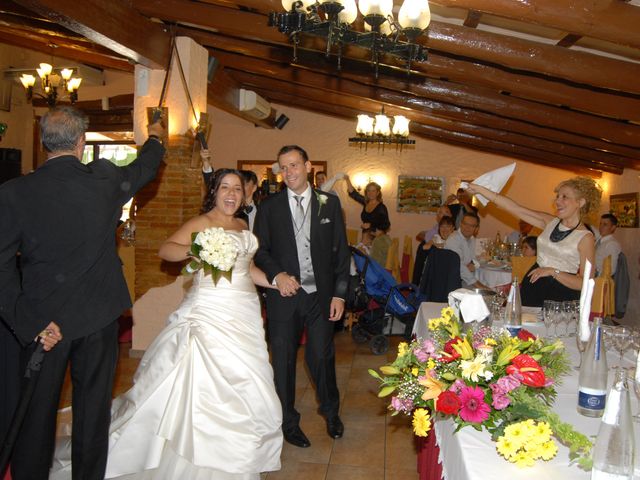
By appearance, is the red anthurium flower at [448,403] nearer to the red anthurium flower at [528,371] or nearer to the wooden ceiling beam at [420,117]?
the red anthurium flower at [528,371]

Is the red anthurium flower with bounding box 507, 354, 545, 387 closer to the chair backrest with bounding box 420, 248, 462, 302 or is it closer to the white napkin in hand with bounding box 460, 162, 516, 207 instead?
the white napkin in hand with bounding box 460, 162, 516, 207

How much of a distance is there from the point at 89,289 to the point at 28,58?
433 inches

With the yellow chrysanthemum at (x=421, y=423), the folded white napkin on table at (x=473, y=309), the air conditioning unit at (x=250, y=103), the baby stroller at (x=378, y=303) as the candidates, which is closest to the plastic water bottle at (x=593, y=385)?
the folded white napkin on table at (x=473, y=309)

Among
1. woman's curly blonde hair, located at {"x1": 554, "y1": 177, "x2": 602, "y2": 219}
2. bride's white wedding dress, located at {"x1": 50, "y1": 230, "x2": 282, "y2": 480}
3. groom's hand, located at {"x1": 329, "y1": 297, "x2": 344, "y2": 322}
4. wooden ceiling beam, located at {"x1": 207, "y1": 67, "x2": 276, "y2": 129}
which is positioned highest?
wooden ceiling beam, located at {"x1": 207, "y1": 67, "x2": 276, "y2": 129}

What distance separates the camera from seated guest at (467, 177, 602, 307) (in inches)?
134

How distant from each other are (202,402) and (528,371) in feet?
6.06

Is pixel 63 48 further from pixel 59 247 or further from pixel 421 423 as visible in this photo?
pixel 421 423

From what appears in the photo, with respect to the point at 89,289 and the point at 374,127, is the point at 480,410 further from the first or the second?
the point at 374,127

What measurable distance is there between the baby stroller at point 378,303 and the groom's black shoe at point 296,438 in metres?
2.39

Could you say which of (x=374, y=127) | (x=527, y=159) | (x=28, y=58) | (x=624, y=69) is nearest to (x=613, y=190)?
(x=527, y=159)

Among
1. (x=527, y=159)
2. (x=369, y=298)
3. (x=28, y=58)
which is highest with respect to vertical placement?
(x=28, y=58)

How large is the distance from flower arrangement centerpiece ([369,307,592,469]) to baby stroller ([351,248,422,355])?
4282 mm

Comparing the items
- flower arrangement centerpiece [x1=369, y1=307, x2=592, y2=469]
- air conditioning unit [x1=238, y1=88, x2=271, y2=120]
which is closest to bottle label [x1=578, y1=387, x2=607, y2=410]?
flower arrangement centerpiece [x1=369, y1=307, x2=592, y2=469]

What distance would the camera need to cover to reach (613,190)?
30.6ft
